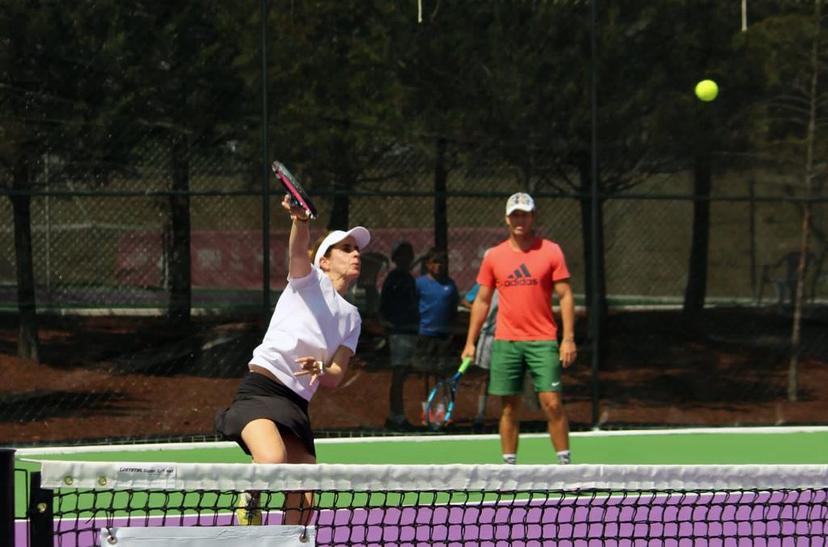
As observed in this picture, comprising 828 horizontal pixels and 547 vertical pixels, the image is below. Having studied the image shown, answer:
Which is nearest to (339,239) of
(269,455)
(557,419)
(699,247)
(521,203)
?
(269,455)

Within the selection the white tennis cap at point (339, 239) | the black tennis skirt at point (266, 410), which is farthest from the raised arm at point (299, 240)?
the black tennis skirt at point (266, 410)

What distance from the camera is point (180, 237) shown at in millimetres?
Answer: 10219

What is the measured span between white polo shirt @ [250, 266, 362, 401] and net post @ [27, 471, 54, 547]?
5.73ft

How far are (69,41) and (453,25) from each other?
8.20 feet

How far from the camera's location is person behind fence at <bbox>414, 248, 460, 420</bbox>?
34.5ft

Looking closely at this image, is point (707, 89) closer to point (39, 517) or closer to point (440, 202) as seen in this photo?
point (440, 202)

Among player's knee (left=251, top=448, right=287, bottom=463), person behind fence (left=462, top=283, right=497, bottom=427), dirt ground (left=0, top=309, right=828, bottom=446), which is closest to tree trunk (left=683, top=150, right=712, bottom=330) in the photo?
dirt ground (left=0, top=309, right=828, bottom=446)

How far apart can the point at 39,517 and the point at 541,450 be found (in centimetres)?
658

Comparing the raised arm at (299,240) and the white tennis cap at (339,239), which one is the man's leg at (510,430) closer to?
→ the white tennis cap at (339,239)

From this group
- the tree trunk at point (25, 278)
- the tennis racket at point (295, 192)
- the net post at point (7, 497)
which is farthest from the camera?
the tree trunk at point (25, 278)

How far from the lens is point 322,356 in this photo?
516 cm

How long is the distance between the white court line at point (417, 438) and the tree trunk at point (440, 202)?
4.15 feet

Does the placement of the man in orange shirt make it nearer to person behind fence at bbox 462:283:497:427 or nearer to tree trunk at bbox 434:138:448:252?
person behind fence at bbox 462:283:497:427

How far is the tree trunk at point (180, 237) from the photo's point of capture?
400 inches
